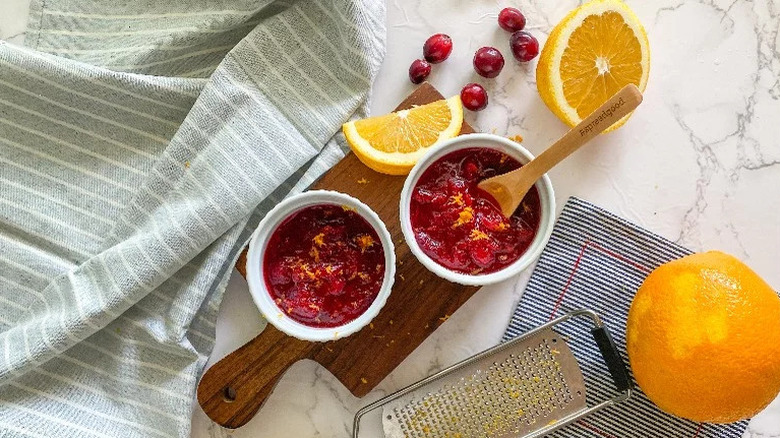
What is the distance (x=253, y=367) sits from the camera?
1012mm

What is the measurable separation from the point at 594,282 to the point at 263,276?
0.44 m

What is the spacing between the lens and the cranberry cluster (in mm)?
1028

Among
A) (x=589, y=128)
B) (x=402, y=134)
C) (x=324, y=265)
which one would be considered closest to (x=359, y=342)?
(x=324, y=265)

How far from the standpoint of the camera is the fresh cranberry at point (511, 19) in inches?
40.8

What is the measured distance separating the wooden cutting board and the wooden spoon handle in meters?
0.14

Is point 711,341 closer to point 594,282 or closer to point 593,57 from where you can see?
point 594,282

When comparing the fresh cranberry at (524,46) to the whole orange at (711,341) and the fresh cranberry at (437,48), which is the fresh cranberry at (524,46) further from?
the whole orange at (711,341)

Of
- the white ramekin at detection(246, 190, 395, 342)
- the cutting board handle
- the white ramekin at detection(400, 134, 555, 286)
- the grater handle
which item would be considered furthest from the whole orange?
the cutting board handle

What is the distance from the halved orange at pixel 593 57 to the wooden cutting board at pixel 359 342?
0.14 meters

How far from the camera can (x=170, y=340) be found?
1.00 metres

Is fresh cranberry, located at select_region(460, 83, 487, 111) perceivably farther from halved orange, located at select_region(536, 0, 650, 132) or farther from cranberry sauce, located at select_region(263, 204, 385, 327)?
cranberry sauce, located at select_region(263, 204, 385, 327)

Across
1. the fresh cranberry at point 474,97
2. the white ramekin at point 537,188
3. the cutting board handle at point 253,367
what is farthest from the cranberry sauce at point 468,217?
the cutting board handle at point 253,367

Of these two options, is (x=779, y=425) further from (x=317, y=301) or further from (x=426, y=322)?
(x=317, y=301)

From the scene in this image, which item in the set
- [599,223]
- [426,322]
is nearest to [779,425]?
[599,223]
